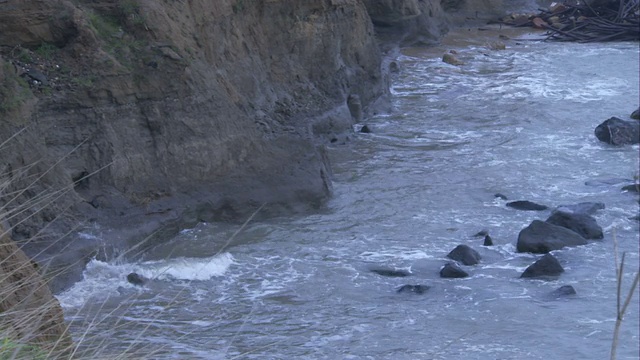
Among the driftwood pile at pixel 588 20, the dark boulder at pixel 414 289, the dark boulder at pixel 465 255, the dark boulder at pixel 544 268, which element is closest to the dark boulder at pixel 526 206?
the dark boulder at pixel 465 255

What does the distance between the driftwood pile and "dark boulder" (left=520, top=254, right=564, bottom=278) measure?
19550 mm

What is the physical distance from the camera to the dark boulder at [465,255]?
33.8 feet

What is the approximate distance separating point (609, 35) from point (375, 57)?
12.3 m

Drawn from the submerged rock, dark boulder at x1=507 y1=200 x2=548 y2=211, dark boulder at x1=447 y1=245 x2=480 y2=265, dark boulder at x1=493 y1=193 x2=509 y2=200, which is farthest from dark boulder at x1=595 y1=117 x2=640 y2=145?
the submerged rock

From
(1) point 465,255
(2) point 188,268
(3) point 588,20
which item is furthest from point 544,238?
(3) point 588,20

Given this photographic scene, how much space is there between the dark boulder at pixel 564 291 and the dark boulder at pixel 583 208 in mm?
2465

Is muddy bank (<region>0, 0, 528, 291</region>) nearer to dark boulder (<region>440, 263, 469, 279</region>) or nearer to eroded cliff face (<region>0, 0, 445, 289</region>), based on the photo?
eroded cliff face (<region>0, 0, 445, 289</region>)

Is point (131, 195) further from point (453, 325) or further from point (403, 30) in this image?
point (403, 30)

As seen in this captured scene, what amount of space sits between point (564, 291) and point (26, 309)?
6.53 meters

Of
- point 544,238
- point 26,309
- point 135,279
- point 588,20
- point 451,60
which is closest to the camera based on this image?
point 26,309

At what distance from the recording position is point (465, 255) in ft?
33.9

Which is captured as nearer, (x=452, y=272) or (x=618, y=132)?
(x=452, y=272)

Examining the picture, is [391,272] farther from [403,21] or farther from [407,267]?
[403,21]

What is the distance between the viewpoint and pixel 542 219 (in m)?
12.0
